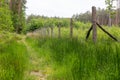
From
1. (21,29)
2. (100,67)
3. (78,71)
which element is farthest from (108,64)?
(21,29)

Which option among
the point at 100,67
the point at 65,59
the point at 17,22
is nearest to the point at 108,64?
the point at 100,67

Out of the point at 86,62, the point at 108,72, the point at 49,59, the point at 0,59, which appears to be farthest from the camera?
the point at 49,59

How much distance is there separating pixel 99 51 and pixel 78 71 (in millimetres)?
731

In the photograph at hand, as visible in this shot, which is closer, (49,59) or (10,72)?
(10,72)

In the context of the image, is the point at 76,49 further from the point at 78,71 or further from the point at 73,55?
the point at 78,71

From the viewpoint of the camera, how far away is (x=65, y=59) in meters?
8.02

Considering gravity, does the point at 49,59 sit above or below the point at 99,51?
below

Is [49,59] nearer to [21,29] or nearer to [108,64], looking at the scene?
[108,64]

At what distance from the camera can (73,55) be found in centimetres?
770

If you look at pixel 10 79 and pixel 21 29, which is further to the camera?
pixel 21 29

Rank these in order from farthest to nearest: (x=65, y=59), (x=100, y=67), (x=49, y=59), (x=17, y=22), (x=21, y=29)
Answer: (x=21, y=29), (x=17, y=22), (x=49, y=59), (x=65, y=59), (x=100, y=67)

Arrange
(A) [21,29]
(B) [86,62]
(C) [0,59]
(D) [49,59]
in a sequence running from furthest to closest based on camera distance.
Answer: (A) [21,29] → (D) [49,59] → (C) [0,59] → (B) [86,62]

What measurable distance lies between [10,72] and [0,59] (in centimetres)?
159

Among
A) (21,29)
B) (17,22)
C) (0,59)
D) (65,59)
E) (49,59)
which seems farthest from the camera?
(21,29)
